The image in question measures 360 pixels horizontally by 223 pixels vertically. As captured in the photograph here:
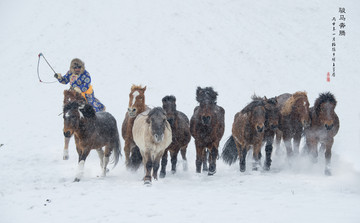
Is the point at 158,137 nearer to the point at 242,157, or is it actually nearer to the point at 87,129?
the point at 87,129

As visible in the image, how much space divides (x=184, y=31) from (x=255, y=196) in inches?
750

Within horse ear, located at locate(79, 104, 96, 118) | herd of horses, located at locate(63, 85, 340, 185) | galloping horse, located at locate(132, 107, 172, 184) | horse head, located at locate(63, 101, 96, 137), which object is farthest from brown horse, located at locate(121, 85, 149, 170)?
horse head, located at locate(63, 101, 96, 137)

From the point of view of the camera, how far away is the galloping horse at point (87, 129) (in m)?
8.32

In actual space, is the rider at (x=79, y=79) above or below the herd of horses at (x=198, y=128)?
above

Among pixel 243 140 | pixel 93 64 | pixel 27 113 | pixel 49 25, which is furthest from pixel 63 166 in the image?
pixel 49 25

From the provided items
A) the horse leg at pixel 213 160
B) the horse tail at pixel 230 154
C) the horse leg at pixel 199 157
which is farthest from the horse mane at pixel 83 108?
the horse tail at pixel 230 154

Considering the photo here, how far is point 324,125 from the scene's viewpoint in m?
9.18

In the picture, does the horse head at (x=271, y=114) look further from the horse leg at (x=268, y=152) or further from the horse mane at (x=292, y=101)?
the horse mane at (x=292, y=101)

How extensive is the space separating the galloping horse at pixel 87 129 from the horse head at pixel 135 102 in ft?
2.79

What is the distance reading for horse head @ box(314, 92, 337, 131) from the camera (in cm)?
909

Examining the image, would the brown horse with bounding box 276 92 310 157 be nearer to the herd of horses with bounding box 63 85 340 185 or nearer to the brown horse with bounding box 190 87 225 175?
the herd of horses with bounding box 63 85 340 185

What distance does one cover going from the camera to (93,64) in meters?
21.2

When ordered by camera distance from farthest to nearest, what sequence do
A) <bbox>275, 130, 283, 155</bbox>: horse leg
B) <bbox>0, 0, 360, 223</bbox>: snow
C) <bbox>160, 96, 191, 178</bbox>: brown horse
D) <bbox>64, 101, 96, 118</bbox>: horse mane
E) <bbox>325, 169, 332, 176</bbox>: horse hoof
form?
<bbox>275, 130, 283, 155</bbox>: horse leg < <bbox>160, 96, 191, 178</bbox>: brown horse < <bbox>325, 169, 332, 176</bbox>: horse hoof < <bbox>64, 101, 96, 118</bbox>: horse mane < <bbox>0, 0, 360, 223</bbox>: snow

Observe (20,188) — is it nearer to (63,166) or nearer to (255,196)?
(63,166)
